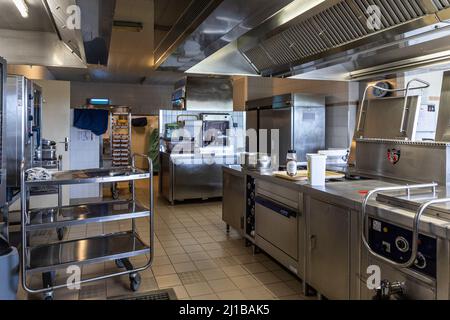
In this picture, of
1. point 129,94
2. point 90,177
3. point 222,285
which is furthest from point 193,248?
point 129,94

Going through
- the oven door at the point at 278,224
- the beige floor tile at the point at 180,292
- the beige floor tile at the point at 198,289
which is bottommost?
the beige floor tile at the point at 180,292

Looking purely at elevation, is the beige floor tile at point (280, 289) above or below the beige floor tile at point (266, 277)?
below

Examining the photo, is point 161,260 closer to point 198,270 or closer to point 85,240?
point 198,270

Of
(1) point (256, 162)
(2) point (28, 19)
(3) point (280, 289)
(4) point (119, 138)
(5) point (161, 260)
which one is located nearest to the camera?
(3) point (280, 289)

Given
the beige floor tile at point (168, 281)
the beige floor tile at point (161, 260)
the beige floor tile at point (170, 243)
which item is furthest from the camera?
the beige floor tile at point (170, 243)

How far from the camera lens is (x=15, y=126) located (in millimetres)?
3592

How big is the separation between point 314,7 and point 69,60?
4.56 meters

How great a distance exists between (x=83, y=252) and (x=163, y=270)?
0.74 meters

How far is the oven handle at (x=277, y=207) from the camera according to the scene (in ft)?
9.29

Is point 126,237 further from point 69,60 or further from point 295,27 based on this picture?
point 69,60

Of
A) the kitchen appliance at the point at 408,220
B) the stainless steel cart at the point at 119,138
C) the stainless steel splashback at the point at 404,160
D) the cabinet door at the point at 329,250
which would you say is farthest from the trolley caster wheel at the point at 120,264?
the stainless steel cart at the point at 119,138

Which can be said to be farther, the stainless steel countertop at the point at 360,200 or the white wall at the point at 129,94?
the white wall at the point at 129,94

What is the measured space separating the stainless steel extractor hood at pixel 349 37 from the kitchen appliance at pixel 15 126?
8.30ft

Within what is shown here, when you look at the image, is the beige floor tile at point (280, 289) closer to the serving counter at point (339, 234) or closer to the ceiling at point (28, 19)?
the serving counter at point (339, 234)
